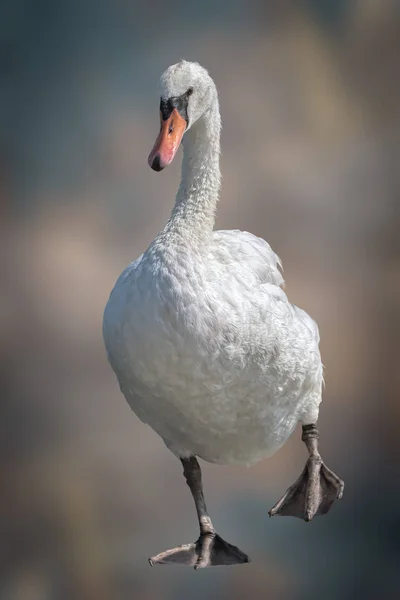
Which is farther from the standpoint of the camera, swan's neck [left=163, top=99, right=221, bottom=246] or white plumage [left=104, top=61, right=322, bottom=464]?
swan's neck [left=163, top=99, right=221, bottom=246]

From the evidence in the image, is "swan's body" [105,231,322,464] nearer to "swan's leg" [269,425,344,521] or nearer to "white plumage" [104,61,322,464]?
"white plumage" [104,61,322,464]

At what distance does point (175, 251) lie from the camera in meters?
4.95

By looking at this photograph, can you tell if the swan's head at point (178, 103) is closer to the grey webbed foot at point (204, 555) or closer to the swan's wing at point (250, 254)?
the swan's wing at point (250, 254)

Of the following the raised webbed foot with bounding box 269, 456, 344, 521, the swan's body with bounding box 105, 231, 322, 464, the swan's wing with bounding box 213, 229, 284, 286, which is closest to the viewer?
the swan's body with bounding box 105, 231, 322, 464

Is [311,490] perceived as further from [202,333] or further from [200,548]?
[202,333]

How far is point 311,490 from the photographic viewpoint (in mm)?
5762

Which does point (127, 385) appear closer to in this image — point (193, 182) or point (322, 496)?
point (193, 182)

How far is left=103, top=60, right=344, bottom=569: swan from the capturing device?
484 centimetres

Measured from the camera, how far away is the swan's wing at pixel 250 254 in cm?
524

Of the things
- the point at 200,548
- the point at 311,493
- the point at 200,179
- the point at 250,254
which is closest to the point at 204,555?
the point at 200,548

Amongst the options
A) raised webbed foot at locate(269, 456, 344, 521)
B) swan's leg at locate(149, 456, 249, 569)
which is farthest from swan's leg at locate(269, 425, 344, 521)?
swan's leg at locate(149, 456, 249, 569)

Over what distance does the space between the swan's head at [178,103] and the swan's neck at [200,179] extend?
0.29 feet

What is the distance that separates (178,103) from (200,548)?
1975 millimetres

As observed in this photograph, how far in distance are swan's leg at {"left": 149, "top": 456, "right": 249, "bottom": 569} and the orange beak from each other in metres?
1.51
